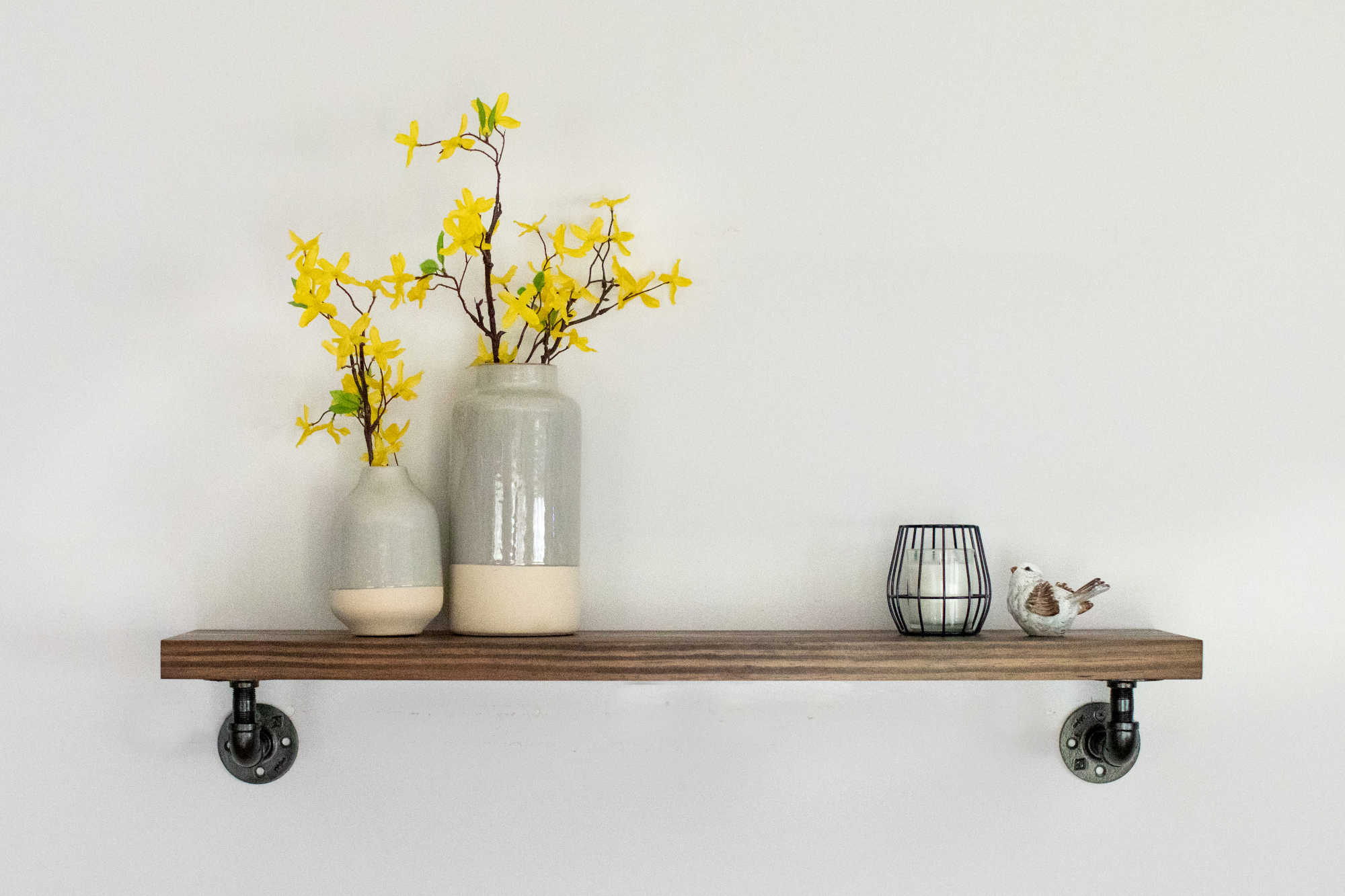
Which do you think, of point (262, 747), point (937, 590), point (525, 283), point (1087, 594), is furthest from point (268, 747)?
point (1087, 594)

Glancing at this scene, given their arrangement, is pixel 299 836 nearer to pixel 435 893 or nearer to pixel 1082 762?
pixel 435 893

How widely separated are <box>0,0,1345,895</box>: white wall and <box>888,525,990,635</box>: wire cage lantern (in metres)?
0.06

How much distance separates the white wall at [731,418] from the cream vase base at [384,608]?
11 centimetres

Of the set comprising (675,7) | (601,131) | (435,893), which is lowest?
(435,893)

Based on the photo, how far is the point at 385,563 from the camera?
35.0 inches

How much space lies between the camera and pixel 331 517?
0.99 meters

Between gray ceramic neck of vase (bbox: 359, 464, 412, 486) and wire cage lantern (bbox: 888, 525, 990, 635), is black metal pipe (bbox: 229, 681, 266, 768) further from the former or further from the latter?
wire cage lantern (bbox: 888, 525, 990, 635)

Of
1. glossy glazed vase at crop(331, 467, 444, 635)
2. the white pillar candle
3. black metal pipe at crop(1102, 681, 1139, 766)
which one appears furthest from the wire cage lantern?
glossy glazed vase at crop(331, 467, 444, 635)

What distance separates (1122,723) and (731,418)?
1.35 feet

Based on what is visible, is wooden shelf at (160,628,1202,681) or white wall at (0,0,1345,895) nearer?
wooden shelf at (160,628,1202,681)

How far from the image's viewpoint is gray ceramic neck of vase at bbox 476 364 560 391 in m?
0.93

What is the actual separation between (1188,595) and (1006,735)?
0.20 meters

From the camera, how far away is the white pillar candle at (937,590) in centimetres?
92

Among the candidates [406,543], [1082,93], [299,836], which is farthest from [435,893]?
[1082,93]
